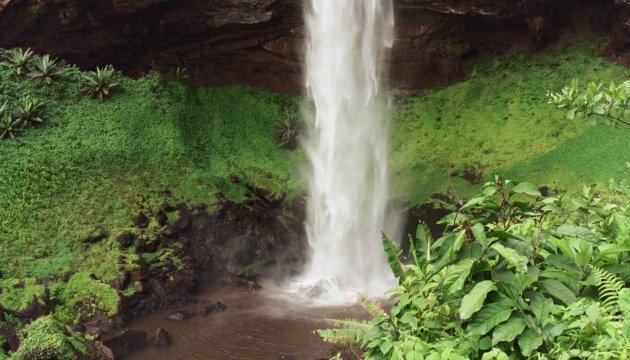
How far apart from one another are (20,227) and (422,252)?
12795 millimetres

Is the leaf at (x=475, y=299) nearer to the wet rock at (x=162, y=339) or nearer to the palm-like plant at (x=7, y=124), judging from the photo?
the wet rock at (x=162, y=339)

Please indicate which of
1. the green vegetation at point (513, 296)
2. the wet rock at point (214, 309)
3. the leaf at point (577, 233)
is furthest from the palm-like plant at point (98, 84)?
the leaf at point (577, 233)

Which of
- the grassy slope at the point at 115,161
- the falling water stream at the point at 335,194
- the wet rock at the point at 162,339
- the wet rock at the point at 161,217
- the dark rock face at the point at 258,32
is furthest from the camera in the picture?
Result: the dark rock face at the point at 258,32

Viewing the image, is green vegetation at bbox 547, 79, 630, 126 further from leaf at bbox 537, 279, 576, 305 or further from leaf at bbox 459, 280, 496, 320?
leaf at bbox 459, 280, 496, 320

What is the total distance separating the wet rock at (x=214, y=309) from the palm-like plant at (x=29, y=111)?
8.86 metres

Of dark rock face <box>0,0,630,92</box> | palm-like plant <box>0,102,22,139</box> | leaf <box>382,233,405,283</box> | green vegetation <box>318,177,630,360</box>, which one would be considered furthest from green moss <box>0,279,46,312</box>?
dark rock face <box>0,0,630,92</box>

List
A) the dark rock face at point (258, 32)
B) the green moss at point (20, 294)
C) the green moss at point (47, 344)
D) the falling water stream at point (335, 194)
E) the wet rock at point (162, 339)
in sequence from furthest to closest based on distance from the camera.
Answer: the dark rock face at point (258, 32)
the falling water stream at point (335, 194)
the green moss at point (20, 294)
the wet rock at point (162, 339)
the green moss at point (47, 344)

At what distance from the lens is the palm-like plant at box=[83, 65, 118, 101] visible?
17609mm

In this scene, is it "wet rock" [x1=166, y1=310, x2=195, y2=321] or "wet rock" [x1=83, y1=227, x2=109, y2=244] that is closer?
"wet rock" [x1=166, y1=310, x2=195, y2=321]

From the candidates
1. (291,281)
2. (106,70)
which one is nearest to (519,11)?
(291,281)

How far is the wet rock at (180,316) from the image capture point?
11987 millimetres

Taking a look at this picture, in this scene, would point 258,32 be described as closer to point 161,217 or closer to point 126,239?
point 161,217

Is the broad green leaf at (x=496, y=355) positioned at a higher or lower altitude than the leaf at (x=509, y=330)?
lower

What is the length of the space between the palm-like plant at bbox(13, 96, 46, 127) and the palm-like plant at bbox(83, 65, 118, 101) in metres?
1.81
